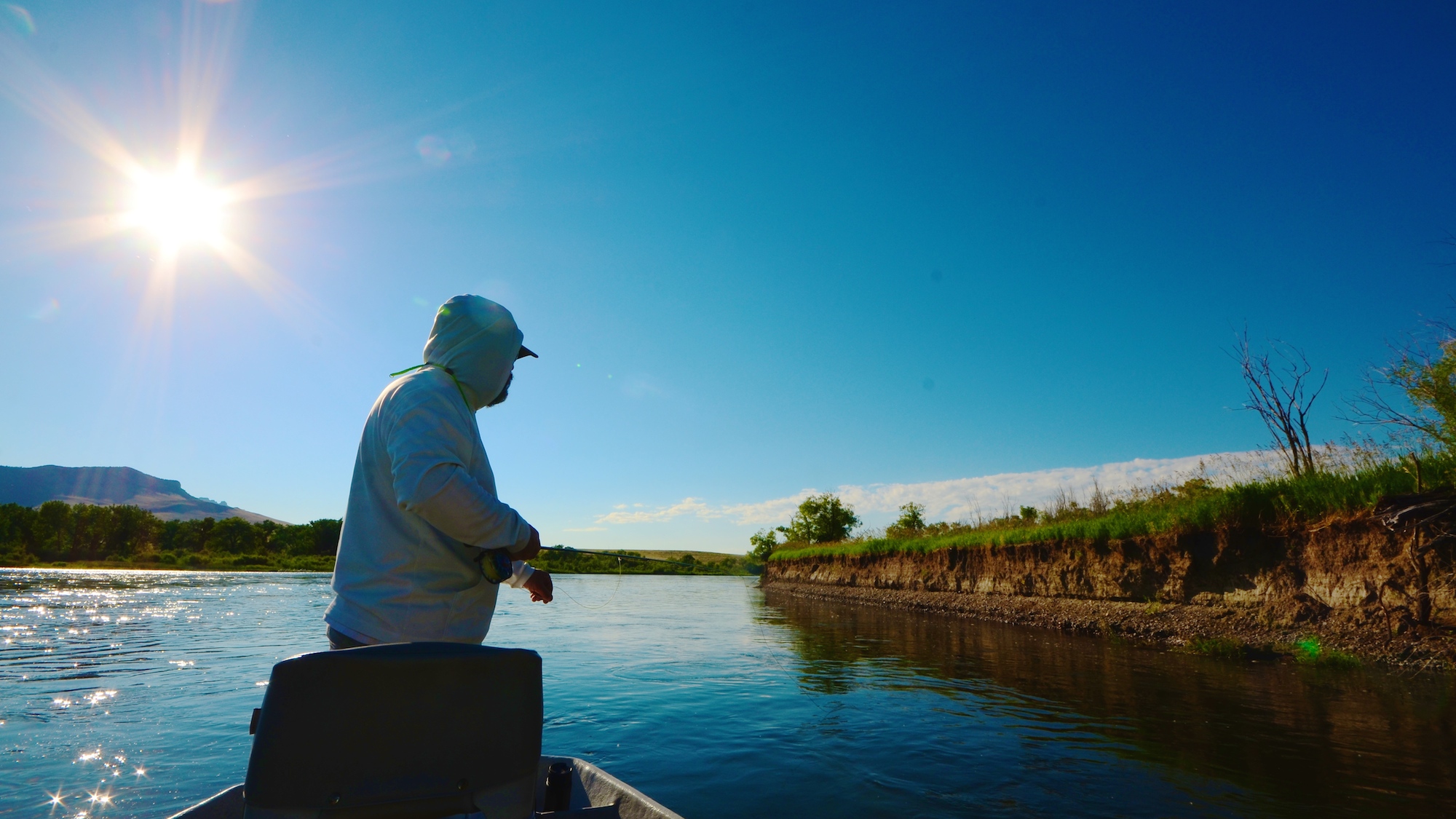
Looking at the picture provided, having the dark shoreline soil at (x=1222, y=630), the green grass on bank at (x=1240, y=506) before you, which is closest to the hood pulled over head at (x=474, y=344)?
the dark shoreline soil at (x=1222, y=630)

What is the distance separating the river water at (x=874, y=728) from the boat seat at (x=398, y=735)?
11.9 feet

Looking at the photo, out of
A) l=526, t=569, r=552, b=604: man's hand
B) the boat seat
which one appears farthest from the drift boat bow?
l=526, t=569, r=552, b=604: man's hand

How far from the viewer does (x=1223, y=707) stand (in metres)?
7.50

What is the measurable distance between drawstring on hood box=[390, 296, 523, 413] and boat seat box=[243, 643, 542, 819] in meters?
1.17

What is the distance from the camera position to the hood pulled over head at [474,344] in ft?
8.59

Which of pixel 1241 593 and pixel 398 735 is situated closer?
pixel 398 735

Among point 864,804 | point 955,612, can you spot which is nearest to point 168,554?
point 955,612

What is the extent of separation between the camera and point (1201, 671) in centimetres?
973

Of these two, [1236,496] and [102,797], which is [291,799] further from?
[1236,496]

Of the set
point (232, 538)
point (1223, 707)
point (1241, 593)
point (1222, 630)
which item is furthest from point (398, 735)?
point (232, 538)

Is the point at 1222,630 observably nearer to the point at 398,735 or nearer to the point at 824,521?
the point at 398,735

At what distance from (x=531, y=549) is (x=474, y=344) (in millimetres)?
893

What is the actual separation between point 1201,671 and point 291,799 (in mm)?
12158

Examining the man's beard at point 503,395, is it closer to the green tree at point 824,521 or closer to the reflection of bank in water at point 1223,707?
the reflection of bank in water at point 1223,707
